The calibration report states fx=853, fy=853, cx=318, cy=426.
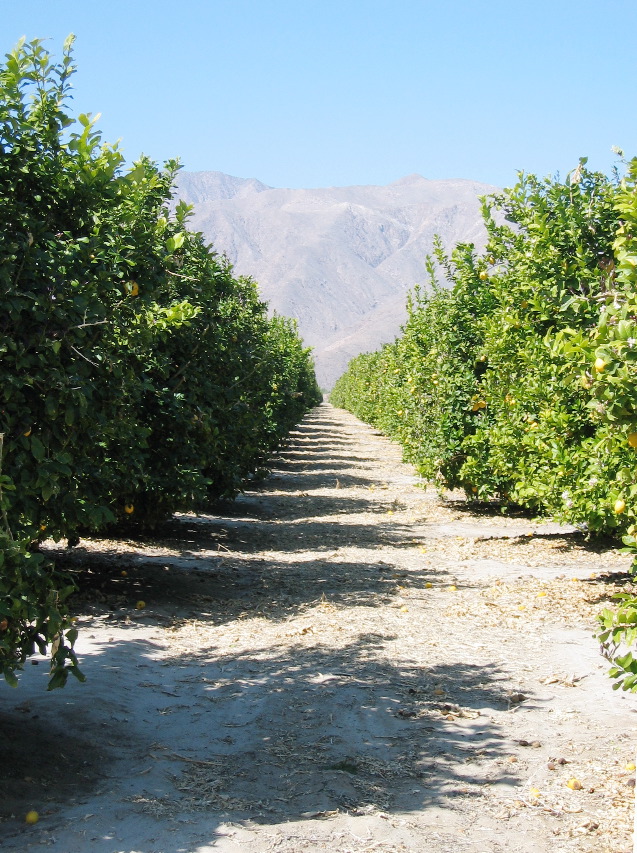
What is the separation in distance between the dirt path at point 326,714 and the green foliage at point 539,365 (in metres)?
0.64

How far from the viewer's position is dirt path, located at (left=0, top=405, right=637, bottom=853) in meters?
3.79

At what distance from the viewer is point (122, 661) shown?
20.2 ft

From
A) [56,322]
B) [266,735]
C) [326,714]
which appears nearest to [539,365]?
[326,714]

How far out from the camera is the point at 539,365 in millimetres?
9617

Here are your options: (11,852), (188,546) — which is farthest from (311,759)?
(188,546)

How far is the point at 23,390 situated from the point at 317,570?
5.91 metres

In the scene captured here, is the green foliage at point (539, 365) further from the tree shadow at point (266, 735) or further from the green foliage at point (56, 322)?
the green foliage at point (56, 322)

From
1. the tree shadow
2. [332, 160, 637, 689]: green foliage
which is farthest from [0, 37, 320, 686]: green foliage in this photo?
[332, 160, 637, 689]: green foliage

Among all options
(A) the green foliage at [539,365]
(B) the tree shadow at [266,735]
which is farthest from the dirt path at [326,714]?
(A) the green foliage at [539,365]

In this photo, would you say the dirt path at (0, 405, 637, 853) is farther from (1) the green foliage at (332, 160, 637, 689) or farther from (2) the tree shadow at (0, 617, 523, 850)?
(1) the green foliage at (332, 160, 637, 689)

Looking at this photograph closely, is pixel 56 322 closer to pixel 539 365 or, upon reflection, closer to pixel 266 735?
pixel 266 735

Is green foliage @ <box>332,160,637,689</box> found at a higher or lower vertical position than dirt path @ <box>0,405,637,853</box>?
higher

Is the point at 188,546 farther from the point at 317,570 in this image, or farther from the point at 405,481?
the point at 405,481

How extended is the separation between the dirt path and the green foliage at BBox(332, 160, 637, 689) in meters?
0.64
